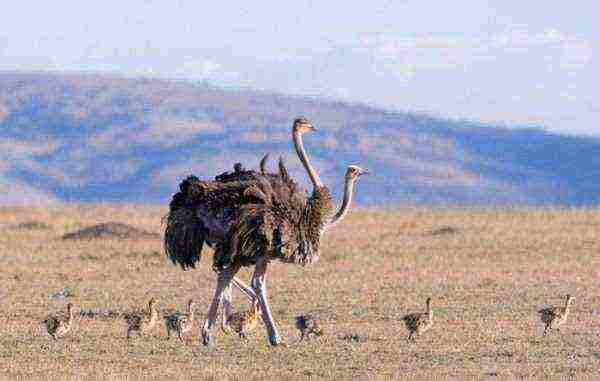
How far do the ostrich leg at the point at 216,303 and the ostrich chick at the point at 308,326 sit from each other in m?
0.71

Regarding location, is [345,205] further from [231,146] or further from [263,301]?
[231,146]

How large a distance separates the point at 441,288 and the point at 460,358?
24.2 ft

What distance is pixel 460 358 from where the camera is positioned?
14.4 meters

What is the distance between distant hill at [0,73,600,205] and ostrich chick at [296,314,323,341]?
107 m

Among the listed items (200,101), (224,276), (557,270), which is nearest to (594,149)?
(200,101)

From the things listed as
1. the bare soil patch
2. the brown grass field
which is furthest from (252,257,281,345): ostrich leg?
the bare soil patch

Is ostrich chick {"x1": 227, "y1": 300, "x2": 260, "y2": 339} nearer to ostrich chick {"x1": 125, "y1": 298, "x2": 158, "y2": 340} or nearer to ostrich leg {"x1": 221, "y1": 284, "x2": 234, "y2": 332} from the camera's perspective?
ostrich leg {"x1": 221, "y1": 284, "x2": 234, "y2": 332}

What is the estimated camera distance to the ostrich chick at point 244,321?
16.0 meters

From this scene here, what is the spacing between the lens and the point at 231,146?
485 ft

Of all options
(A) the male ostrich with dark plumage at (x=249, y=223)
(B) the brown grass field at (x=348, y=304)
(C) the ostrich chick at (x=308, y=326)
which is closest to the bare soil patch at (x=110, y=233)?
(B) the brown grass field at (x=348, y=304)

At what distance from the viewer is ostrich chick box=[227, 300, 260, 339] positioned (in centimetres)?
1600

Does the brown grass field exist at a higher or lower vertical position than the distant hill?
higher

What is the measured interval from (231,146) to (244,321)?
433 ft

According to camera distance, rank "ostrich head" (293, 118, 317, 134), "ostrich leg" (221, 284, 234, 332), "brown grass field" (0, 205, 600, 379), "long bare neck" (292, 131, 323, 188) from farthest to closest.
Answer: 1. "ostrich head" (293, 118, 317, 134)
2. "ostrich leg" (221, 284, 234, 332)
3. "long bare neck" (292, 131, 323, 188)
4. "brown grass field" (0, 205, 600, 379)
